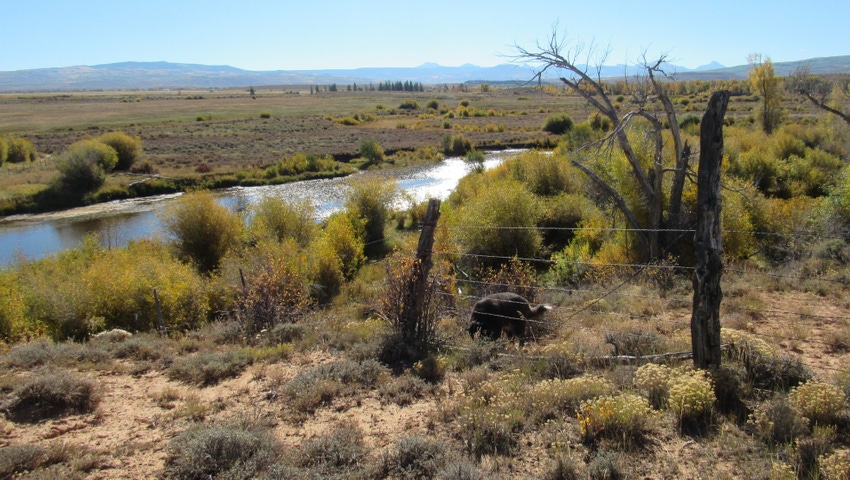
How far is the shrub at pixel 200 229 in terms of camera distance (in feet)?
62.3

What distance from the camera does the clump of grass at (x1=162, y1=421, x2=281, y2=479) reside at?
448 centimetres

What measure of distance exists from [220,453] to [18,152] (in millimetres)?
50979

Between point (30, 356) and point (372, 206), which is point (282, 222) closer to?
point (372, 206)

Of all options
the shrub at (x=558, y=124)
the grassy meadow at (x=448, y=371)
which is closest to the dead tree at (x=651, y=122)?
the grassy meadow at (x=448, y=371)

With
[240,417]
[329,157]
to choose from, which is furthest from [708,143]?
[329,157]

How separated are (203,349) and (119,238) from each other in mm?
21032

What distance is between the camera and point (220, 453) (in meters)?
4.64

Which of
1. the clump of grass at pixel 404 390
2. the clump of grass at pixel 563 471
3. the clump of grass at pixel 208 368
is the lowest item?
the clump of grass at pixel 208 368

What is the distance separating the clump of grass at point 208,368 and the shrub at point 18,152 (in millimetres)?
47110

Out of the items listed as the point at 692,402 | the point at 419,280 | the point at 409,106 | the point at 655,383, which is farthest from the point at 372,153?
the point at 409,106

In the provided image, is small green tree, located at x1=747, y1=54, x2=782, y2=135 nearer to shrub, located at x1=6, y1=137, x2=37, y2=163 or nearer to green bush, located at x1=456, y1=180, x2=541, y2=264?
green bush, located at x1=456, y1=180, x2=541, y2=264

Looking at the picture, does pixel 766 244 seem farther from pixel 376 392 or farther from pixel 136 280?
pixel 136 280

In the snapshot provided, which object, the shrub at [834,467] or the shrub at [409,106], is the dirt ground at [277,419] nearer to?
the shrub at [834,467]

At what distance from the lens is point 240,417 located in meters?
5.39
